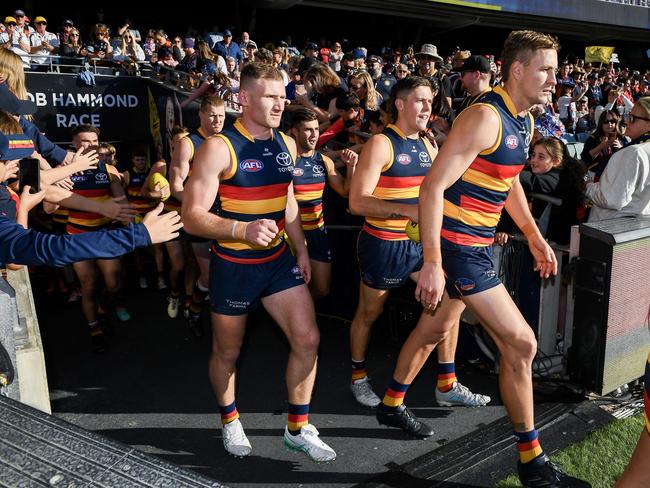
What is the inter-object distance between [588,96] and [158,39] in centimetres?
1220

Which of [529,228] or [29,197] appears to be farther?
[529,228]

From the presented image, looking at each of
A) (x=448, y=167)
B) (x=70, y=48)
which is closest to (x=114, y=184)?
(x=448, y=167)

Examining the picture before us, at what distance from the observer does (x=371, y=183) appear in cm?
Result: 404

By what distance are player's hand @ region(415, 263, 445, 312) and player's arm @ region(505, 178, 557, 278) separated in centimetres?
95

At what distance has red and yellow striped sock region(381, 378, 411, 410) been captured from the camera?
404cm

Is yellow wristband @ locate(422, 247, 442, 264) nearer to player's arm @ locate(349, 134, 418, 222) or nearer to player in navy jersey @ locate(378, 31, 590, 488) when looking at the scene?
player in navy jersey @ locate(378, 31, 590, 488)

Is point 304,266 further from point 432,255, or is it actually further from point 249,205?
point 432,255

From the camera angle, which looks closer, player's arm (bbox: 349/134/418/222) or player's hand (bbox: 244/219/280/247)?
player's hand (bbox: 244/219/280/247)

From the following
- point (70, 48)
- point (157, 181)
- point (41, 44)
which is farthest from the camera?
point (70, 48)

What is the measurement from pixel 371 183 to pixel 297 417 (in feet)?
4.87

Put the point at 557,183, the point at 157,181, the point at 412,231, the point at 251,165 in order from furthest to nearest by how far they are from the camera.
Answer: the point at 157,181 < the point at 557,183 < the point at 412,231 < the point at 251,165

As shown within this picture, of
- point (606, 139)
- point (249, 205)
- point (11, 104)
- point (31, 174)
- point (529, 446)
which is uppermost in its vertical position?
point (11, 104)

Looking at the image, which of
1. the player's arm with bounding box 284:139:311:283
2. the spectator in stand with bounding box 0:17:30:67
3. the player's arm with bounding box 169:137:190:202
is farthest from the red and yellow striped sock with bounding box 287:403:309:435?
the spectator in stand with bounding box 0:17:30:67

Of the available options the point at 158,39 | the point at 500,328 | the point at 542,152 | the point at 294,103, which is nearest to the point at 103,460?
the point at 500,328
